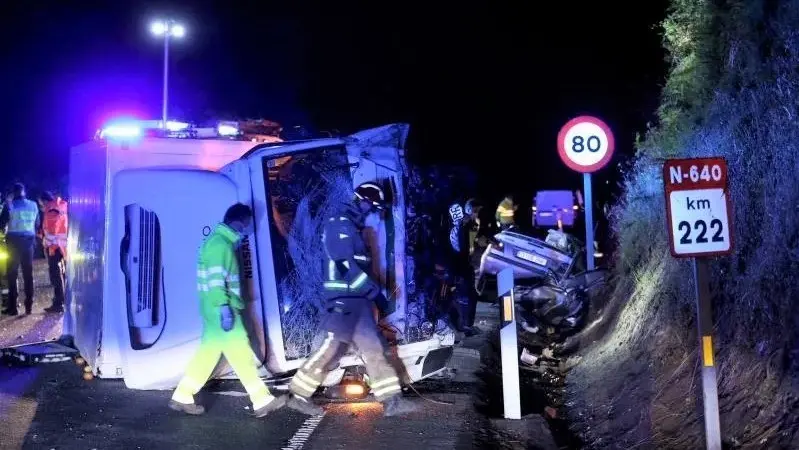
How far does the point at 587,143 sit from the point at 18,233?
8.05m

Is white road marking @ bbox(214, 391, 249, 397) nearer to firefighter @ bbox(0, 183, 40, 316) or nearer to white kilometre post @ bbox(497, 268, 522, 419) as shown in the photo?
white kilometre post @ bbox(497, 268, 522, 419)

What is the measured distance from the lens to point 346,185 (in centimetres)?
798

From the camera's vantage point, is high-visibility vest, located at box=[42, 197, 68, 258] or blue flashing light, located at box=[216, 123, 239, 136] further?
high-visibility vest, located at box=[42, 197, 68, 258]

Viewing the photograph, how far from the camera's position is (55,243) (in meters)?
12.1

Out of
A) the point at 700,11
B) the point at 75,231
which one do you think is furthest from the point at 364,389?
the point at 700,11

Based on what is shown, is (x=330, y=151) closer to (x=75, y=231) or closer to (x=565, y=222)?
(x=75, y=231)

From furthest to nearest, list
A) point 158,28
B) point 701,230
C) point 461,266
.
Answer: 1. point 158,28
2. point 461,266
3. point 701,230

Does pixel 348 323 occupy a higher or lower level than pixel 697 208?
lower

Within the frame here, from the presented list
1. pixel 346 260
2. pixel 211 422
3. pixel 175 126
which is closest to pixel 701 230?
pixel 346 260

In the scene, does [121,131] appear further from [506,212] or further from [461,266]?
[506,212]

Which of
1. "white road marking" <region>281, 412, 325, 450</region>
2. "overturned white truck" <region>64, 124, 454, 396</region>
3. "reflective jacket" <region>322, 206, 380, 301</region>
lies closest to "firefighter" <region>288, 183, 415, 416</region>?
"reflective jacket" <region>322, 206, 380, 301</region>

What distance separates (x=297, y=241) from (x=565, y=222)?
648 inches

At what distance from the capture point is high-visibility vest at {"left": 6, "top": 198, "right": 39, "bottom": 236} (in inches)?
462

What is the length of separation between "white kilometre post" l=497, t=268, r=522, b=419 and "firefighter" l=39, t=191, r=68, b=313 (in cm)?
742
